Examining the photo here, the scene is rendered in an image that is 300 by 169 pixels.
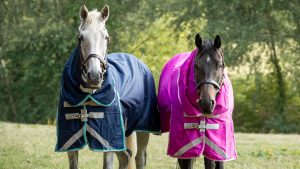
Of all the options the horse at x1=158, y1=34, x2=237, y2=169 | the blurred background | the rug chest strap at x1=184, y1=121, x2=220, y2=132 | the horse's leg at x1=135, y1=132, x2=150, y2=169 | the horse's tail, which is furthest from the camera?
the blurred background

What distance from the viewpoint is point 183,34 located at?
23.3m

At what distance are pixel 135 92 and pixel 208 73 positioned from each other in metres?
1.37

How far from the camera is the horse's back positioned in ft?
21.1

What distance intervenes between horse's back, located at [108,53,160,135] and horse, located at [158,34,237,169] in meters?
0.49

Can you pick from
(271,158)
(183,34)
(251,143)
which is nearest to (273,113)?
(183,34)

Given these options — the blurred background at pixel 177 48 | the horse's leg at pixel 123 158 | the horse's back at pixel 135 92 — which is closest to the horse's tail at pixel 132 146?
the horse's leg at pixel 123 158

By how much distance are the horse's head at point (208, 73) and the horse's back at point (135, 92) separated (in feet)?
3.29

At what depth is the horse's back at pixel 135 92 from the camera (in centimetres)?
642

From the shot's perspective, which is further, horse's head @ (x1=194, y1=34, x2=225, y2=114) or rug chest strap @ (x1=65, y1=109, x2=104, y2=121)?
rug chest strap @ (x1=65, y1=109, x2=104, y2=121)

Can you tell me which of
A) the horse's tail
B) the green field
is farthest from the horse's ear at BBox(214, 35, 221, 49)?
the green field

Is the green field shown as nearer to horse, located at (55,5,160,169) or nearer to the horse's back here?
the horse's back

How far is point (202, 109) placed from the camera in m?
5.57

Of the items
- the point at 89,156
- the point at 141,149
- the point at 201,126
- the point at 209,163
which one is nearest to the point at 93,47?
the point at 201,126

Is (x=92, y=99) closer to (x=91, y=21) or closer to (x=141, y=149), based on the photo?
(x=91, y=21)
